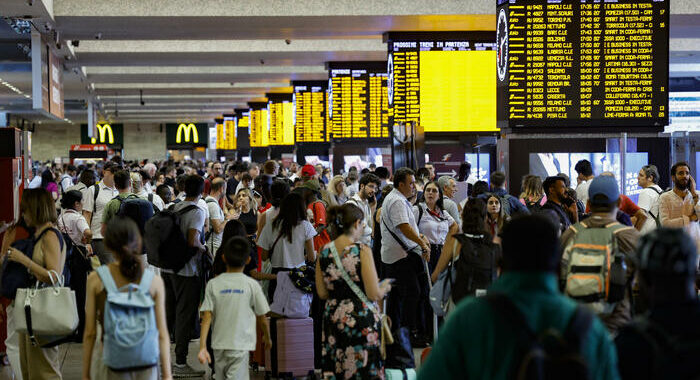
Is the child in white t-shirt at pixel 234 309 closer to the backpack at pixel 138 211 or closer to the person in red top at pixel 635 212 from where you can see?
the backpack at pixel 138 211

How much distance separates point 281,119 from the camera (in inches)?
1177

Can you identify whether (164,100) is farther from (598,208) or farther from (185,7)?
(598,208)

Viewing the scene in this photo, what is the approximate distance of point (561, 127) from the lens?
36.1 feet

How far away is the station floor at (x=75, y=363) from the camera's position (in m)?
7.71

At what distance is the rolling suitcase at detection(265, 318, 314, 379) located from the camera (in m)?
6.96

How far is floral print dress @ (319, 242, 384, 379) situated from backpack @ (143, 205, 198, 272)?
84.5 inches

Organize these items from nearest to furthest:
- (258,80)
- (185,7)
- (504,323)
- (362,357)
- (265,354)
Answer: (504,323) → (362,357) → (265,354) → (185,7) → (258,80)

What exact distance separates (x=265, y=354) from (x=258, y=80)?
Result: 18.7m

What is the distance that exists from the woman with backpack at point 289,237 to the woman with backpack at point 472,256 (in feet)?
3.95

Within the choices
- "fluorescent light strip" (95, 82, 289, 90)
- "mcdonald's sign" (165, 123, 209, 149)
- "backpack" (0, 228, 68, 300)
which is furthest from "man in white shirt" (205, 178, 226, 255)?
"mcdonald's sign" (165, 123, 209, 149)

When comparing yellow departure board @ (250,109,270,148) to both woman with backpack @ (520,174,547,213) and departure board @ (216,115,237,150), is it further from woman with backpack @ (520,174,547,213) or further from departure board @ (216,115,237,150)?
woman with backpack @ (520,174,547,213)

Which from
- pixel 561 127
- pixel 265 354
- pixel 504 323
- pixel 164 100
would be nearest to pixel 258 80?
pixel 164 100

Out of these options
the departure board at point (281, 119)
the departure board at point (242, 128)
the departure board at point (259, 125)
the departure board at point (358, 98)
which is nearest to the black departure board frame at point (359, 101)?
the departure board at point (358, 98)

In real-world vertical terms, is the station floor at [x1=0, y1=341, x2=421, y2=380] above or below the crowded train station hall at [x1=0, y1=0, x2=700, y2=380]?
below
